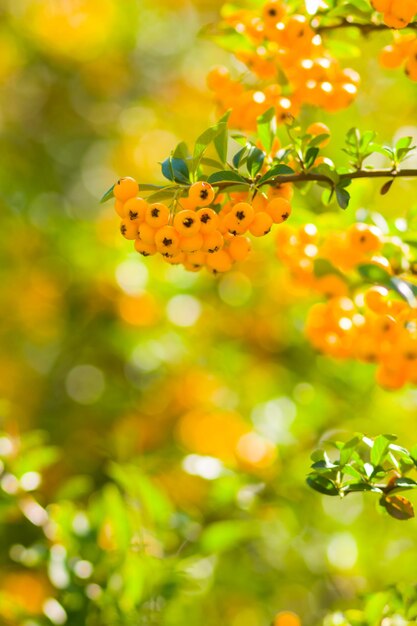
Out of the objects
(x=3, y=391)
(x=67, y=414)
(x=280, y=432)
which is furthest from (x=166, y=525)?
(x=3, y=391)

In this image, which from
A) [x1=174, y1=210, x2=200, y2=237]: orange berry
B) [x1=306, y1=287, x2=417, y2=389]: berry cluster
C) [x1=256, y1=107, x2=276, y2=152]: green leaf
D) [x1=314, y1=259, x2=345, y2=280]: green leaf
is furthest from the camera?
[x1=314, y1=259, x2=345, y2=280]: green leaf

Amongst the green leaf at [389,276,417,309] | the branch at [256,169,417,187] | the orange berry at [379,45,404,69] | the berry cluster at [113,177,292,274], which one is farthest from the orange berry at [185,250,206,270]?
the orange berry at [379,45,404,69]

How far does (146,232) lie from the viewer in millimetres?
1825

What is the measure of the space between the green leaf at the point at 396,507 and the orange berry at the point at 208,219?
0.75 metres

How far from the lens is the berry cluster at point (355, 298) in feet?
7.04

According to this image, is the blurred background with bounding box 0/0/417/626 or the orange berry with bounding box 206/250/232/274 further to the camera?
the blurred background with bounding box 0/0/417/626

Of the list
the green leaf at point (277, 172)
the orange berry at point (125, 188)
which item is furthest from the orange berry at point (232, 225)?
the orange berry at point (125, 188)

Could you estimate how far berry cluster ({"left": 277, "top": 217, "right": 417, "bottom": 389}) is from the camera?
2.15 metres

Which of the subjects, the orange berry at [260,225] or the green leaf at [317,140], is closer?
the orange berry at [260,225]

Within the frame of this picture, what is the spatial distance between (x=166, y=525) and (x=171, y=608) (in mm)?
289

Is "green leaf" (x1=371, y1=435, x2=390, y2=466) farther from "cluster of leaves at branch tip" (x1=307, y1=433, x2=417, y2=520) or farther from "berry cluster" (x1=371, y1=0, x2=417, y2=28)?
"berry cluster" (x1=371, y1=0, x2=417, y2=28)

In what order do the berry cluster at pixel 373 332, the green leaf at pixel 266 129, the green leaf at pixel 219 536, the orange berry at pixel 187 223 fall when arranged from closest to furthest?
1. the orange berry at pixel 187 223
2. the green leaf at pixel 266 129
3. the berry cluster at pixel 373 332
4. the green leaf at pixel 219 536

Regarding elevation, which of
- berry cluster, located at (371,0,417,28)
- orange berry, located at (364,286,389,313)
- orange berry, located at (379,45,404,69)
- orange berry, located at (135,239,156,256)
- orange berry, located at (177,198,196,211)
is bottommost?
orange berry, located at (364,286,389,313)

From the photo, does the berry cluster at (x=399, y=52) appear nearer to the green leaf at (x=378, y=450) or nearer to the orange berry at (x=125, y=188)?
the orange berry at (x=125, y=188)
